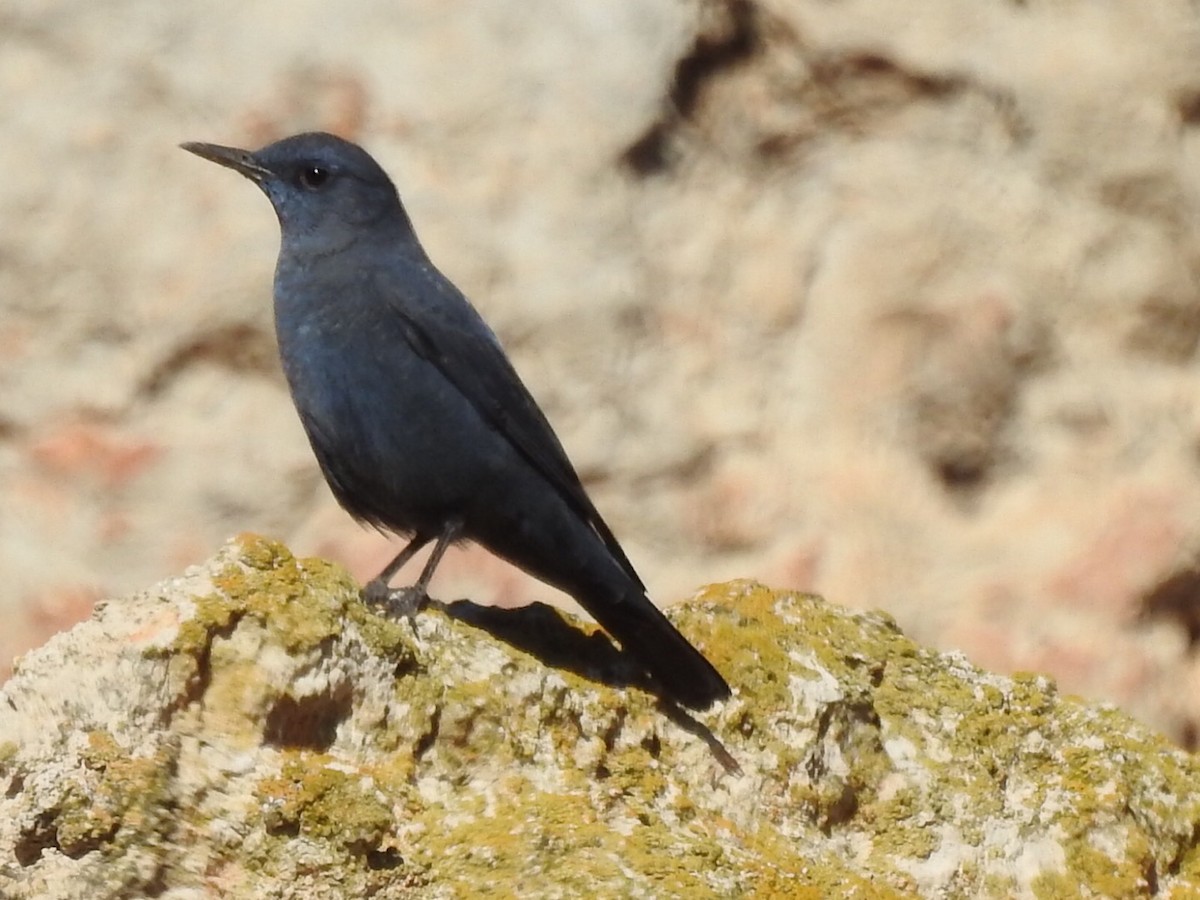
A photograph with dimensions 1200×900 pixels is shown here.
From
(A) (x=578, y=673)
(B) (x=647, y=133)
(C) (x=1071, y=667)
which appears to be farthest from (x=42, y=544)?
(C) (x=1071, y=667)

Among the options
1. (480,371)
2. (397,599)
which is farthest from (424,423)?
(397,599)

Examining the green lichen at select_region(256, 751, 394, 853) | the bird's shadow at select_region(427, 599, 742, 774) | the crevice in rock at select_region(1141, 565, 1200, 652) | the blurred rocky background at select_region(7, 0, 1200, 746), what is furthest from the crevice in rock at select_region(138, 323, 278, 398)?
the green lichen at select_region(256, 751, 394, 853)

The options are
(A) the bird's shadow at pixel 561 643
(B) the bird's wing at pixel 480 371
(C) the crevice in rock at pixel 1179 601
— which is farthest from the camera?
(C) the crevice in rock at pixel 1179 601

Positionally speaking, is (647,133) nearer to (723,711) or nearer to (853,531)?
(853,531)

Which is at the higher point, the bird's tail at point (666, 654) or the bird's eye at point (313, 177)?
the bird's eye at point (313, 177)

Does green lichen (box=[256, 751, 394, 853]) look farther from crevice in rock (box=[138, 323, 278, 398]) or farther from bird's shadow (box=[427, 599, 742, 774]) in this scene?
crevice in rock (box=[138, 323, 278, 398])

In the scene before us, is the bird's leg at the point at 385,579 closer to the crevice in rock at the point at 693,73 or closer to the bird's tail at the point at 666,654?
the bird's tail at the point at 666,654

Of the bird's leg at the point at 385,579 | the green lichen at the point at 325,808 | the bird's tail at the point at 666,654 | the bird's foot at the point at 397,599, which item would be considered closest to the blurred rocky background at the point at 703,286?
the bird's leg at the point at 385,579
